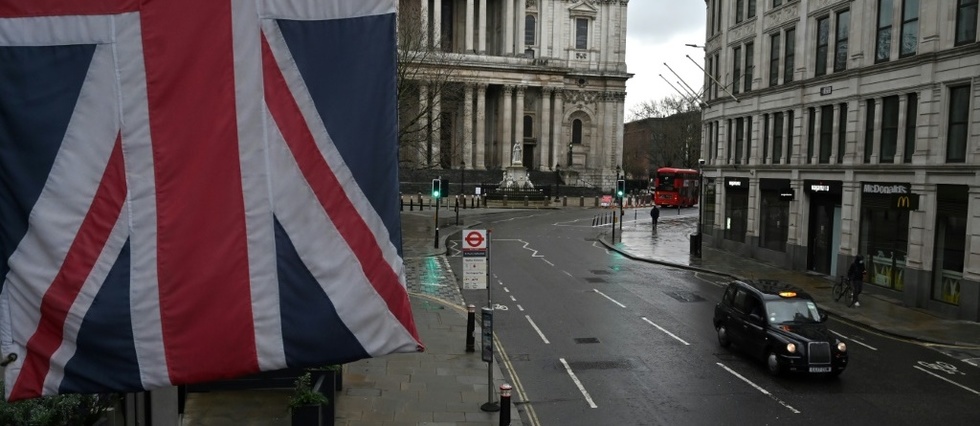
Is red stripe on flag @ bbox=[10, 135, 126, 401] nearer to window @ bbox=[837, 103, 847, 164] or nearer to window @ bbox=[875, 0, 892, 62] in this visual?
window @ bbox=[875, 0, 892, 62]

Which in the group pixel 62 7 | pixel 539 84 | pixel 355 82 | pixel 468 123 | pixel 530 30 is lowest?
pixel 355 82

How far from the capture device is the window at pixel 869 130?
2923 centimetres

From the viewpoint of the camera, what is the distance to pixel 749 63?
39.1m

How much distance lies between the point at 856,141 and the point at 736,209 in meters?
11.4

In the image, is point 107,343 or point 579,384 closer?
point 107,343

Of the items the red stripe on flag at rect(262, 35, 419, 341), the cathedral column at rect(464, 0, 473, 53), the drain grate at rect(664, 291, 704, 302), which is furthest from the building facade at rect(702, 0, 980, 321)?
the cathedral column at rect(464, 0, 473, 53)

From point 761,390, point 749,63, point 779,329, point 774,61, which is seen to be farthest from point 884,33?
point 761,390

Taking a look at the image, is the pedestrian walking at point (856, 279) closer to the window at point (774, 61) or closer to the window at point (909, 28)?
the window at point (909, 28)

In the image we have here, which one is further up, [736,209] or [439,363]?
[736,209]

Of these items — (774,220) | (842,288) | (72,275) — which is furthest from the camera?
(774,220)

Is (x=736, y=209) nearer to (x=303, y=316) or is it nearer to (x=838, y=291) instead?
(x=838, y=291)

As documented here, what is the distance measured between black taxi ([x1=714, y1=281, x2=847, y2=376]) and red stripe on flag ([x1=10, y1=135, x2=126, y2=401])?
48.5 feet

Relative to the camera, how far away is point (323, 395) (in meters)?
11.6

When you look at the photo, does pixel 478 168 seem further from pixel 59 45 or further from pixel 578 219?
pixel 59 45
